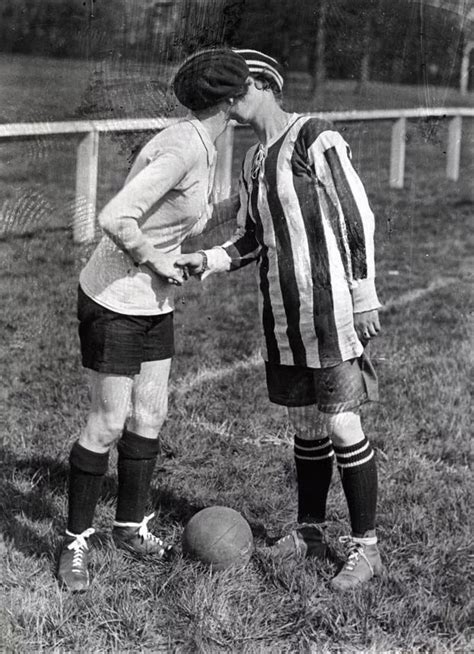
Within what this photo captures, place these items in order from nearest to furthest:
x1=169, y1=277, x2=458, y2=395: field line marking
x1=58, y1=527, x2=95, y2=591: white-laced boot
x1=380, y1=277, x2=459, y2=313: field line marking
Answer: x1=58, y1=527, x2=95, y2=591: white-laced boot → x1=169, y1=277, x2=458, y2=395: field line marking → x1=380, y1=277, x2=459, y2=313: field line marking

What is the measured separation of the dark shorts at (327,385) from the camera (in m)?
3.93

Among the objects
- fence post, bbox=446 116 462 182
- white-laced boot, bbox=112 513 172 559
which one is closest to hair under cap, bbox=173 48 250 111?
white-laced boot, bbox=112 513 172 559

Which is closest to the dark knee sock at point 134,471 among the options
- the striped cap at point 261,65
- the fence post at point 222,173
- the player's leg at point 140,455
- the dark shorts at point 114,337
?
the player's leg at point 140,455

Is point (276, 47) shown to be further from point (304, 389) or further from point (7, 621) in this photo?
point (7, 621)

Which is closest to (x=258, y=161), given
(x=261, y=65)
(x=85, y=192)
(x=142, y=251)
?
(x=261, y=65)

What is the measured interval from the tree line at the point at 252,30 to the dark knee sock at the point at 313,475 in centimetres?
165

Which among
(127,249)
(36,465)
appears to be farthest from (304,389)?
(36,465)

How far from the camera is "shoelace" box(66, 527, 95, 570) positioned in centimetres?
403

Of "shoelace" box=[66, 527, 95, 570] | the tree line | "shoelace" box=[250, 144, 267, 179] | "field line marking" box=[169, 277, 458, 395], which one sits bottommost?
"field line marking" box=[169, 277, 458, 395]

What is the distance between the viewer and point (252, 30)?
14.9 ft

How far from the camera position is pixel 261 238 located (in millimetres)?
3994

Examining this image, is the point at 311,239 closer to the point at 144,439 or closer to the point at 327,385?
the point at 327,385

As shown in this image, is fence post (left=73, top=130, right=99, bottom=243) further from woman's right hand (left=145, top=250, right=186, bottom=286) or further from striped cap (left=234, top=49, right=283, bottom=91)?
striped cap (left=234, top=49, right=283, bottom=91)

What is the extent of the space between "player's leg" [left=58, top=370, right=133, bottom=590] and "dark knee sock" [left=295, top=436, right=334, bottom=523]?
78cm
